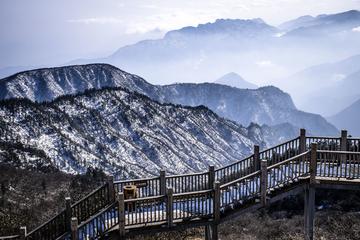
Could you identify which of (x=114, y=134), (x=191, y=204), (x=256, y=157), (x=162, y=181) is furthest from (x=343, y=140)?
(x=114, y=134)

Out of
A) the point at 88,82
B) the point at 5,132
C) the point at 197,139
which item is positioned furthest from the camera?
the point at 88,82

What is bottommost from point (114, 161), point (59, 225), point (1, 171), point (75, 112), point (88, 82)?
point (59, 225)

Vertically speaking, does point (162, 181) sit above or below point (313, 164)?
below

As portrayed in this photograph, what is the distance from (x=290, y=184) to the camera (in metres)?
A: 17.0

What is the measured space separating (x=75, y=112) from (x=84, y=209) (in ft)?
248

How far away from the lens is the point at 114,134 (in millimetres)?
89750

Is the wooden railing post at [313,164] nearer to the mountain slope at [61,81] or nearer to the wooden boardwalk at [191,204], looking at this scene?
the wooden boardwalk at [191,204]

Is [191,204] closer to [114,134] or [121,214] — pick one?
[121,214]

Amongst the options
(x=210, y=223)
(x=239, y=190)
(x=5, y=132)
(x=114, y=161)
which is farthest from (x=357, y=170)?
(x=114, y=161)

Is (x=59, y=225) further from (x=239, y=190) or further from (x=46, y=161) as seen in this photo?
(x=46, y=161)

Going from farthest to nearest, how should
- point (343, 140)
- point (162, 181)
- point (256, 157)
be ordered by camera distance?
1. point (343, 140)
2. point (256, 157)
3. point (162, 181)

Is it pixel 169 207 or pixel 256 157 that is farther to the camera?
pixel 256 157

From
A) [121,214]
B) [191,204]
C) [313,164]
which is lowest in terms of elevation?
[121,214]

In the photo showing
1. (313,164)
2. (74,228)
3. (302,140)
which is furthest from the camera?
(302,140)
